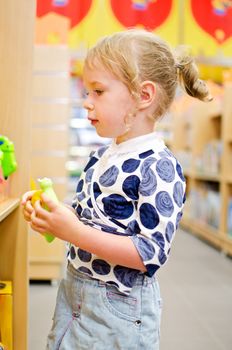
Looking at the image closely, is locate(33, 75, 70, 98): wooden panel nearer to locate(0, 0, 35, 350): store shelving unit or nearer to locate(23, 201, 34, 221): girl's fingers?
locate(0, 0, 35, 350): store shelving unit

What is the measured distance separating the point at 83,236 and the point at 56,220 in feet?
0.22

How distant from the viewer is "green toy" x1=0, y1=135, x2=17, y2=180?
1.58m

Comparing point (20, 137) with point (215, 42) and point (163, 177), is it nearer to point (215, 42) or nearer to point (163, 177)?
point (163, 177)

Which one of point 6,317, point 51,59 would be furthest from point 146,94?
point 51,59

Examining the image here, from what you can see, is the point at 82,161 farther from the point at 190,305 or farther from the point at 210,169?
the point at 190,305

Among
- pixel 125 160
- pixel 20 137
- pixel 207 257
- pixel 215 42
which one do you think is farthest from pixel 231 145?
pixel 125 160

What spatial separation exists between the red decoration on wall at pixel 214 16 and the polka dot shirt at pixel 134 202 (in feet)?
16.6

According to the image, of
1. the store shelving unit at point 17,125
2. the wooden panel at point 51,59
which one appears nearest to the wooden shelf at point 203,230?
the wooden panel at point 51,59

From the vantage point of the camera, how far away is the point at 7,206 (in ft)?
4.91

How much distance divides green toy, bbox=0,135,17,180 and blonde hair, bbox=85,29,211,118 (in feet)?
1.49

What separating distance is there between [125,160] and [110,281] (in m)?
0.28

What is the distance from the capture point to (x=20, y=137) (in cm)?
168

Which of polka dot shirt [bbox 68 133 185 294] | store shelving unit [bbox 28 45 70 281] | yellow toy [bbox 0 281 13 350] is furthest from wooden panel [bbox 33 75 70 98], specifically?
polka dot shirt [bbox 68 133 185 294]

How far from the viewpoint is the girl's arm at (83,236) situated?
3.66 ft
